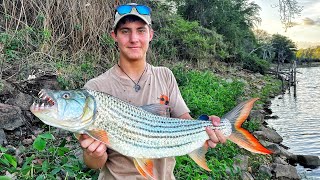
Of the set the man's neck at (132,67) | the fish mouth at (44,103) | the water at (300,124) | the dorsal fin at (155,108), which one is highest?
the man's neck at (132,67)

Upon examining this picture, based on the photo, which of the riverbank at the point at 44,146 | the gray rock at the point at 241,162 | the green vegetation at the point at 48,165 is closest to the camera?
the green vegetation at the point at 48,165

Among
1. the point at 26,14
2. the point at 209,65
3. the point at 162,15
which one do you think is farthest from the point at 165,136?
the point at 209,65

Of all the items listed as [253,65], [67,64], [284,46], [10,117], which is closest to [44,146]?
[10,117]

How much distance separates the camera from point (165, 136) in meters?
3.27

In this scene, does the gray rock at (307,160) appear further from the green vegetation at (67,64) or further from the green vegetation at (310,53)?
the green vegetation at (310,53)

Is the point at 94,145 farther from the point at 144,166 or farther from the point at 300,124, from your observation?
the point at 300,124

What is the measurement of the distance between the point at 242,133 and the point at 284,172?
24.9 feet

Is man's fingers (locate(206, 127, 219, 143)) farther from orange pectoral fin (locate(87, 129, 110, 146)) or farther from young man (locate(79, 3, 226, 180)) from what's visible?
orange pectoral fin (locate(87, 129, 110, 146))

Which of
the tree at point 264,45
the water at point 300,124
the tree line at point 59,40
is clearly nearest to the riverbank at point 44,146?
the tree line at point 59,40

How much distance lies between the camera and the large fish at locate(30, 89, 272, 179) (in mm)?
2873

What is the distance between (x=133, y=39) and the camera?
140 inches

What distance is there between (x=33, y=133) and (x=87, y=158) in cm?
363

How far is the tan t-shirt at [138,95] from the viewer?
341 cm

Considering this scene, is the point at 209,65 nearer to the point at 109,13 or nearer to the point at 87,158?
the point at 109,13
